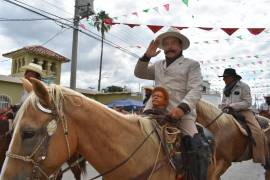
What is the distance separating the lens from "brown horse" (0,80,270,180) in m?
3.01

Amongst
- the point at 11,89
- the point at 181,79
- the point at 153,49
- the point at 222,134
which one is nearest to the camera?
the point at 181,79

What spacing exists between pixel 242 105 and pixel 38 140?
552 cm

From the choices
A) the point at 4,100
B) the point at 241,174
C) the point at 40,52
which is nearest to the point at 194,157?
the point at 241,174

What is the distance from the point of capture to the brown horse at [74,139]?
301 centimetres

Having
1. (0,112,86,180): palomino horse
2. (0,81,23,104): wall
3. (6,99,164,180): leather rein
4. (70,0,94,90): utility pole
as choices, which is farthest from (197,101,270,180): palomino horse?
(0,81,23,104): wall

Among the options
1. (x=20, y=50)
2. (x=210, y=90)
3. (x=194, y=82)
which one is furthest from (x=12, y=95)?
(x=194, y=82)

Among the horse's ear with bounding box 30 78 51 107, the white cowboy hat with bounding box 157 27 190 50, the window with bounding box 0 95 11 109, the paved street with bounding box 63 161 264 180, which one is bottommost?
the paved street with bounding box 63 161 264 180

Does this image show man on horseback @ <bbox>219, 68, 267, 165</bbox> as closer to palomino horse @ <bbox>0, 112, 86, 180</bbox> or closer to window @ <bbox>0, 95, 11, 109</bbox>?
palomino horse @ <bbox>0, 112, 86, 180</bbox>

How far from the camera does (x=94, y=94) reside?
4141 cm

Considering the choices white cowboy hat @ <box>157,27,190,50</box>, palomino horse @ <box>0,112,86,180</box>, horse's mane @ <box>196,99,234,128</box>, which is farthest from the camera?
horse's mane @ <box>196,99,234,128</box>

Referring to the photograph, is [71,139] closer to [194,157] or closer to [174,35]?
[194,157]

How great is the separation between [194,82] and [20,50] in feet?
124

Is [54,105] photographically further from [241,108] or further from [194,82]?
[241,108]

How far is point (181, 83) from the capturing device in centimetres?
421
